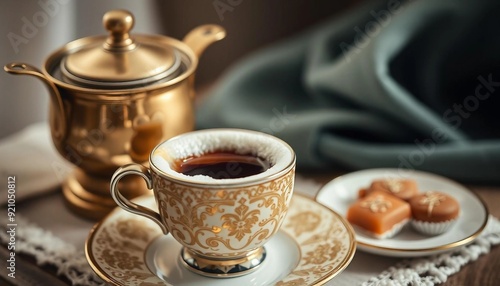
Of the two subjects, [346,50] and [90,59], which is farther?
[346,50]

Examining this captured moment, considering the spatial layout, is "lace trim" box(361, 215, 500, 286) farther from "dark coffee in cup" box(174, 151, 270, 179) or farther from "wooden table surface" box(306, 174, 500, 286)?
"dark coffee in cup" box(174, 151, 270, 179)

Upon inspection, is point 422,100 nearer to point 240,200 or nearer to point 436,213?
point 436,213

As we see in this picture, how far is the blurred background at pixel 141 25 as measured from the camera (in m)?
1.11

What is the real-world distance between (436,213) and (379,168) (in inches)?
7.8

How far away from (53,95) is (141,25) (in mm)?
552

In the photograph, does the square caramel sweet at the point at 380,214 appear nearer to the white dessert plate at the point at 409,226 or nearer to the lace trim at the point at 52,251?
the white dessert plate at the point at 409,226

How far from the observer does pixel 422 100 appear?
40.3 inches

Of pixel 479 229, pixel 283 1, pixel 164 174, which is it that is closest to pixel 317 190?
pixel 479 229

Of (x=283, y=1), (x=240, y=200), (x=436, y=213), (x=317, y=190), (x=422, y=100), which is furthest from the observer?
(x=283, y=1)

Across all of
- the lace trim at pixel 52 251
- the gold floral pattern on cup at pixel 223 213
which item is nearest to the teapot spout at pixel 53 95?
the lace trim at pixel 52 251

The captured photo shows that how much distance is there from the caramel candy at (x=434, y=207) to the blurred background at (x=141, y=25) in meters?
0.59

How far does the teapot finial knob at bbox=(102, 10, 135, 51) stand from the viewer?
754 mm

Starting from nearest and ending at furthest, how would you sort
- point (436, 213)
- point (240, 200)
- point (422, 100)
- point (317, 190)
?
point (240, 200) < point (436, 213) < point (317, 190) < point (422, 100)

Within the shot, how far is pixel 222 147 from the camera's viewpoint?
2.17 ft
